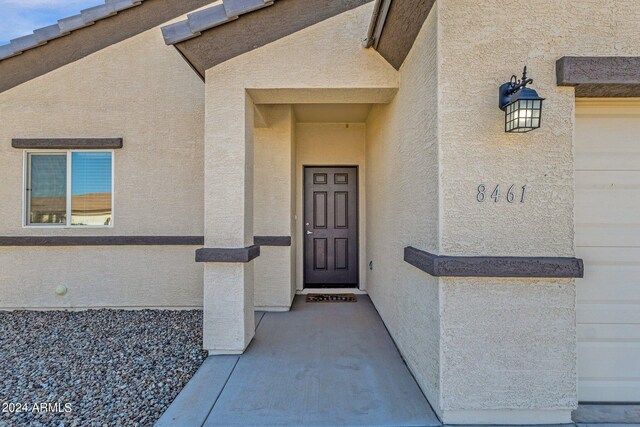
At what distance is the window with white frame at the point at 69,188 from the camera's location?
546 centimetres

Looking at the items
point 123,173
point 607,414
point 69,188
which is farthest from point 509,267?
point 69,188

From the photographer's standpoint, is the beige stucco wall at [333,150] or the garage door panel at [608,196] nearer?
the garage door panel at [608,196]

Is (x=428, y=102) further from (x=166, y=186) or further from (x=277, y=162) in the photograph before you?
(x=166, y=186)

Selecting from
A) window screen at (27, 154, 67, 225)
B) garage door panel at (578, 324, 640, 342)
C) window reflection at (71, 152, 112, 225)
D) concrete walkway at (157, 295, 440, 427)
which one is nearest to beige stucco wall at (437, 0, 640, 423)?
garage door panel at (578, 324, 640, 342)

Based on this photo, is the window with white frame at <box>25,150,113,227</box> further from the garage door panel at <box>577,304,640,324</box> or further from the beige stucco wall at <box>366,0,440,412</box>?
the garage door panel at <box>577,304,640,324</box>

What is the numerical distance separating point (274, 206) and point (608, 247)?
4.02 metres

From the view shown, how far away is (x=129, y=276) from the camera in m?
5.46

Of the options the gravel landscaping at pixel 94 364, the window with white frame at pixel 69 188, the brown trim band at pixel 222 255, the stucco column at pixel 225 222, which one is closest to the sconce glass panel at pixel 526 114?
the stucco column at pixel 225 222

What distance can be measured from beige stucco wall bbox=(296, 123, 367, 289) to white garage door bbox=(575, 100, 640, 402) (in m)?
A: 3.84

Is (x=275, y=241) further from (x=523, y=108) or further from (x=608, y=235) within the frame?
(x=608, y=235)

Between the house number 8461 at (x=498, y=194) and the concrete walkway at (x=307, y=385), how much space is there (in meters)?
1.68

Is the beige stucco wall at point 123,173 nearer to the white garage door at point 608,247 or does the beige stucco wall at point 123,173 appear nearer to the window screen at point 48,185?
the window screen at point 48,185

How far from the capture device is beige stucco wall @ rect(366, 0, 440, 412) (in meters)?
2.66

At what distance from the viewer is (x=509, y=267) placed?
2449 mm
